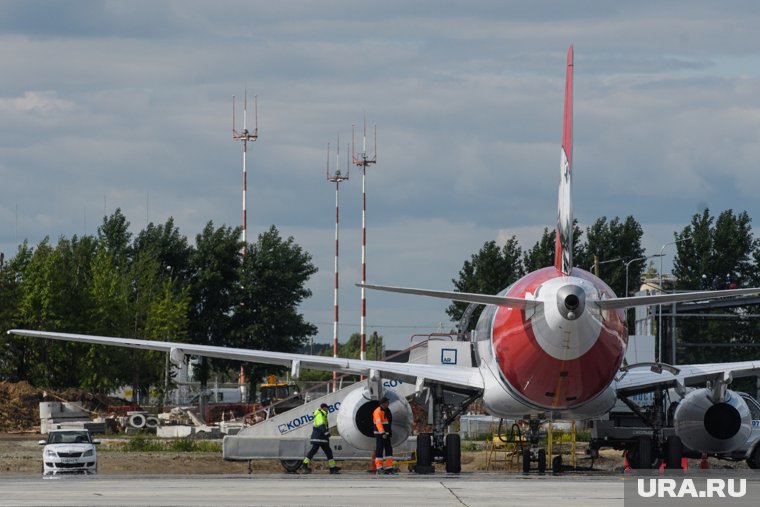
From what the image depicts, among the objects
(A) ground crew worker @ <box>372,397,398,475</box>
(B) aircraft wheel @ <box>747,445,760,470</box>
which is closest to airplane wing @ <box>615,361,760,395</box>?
(B) aircraft wheel @ <box>747,445,760,470</box>

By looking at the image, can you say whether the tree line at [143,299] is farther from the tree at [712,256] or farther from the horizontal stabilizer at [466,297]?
the horizontal stabilizer at [466,297]

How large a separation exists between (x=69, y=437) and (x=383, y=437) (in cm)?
1042

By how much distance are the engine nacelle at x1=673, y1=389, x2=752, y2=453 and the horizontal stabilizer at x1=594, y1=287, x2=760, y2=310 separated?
819 centimetres

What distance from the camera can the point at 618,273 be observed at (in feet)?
328

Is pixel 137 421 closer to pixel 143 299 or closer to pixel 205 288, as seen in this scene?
pixel 143 299

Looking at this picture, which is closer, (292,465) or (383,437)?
(383,437)

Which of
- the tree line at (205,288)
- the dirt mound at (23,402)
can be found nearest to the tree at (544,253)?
the tree line at (205,288)

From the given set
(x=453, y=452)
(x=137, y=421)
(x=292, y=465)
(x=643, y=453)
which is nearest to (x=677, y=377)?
(x=643, y=453)

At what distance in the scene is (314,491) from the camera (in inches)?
964

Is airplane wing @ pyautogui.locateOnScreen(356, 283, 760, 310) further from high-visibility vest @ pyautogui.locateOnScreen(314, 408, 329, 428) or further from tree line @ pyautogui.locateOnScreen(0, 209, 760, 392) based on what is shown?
tree line @ pyautogui.locateOnScreen(0, 209, 760, 392)

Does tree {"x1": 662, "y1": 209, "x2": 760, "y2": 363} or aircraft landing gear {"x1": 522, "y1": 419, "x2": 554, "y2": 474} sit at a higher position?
tree {"x1": 662, "y1": 209, "x2": 760, "y2": 363}

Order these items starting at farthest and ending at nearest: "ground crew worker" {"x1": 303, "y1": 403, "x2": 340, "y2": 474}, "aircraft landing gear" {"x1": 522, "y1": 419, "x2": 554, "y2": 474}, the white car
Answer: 1. the white car
2. "ground crew worker" {"x1": 303, "y1": 403, "x2": 340, "y2": 474}
3. "aircraft landing gear" {"x1": 522, "y1": 419, "x2": 554, "y2": 474}

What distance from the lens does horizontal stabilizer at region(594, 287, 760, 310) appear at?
86.8 ft

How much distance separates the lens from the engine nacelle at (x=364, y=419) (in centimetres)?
3522
